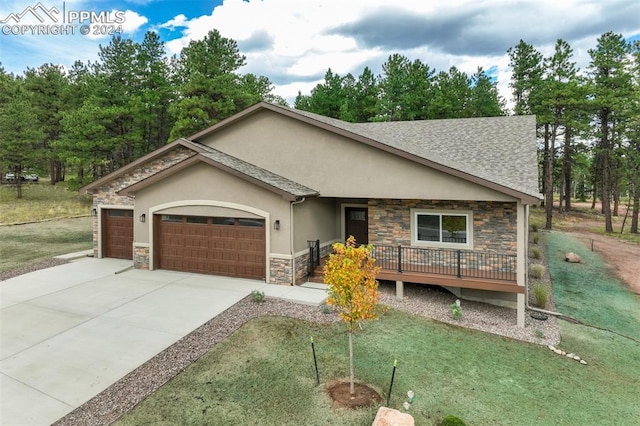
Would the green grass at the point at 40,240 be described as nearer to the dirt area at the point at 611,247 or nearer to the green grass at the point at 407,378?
the green grass at the point at 407,378

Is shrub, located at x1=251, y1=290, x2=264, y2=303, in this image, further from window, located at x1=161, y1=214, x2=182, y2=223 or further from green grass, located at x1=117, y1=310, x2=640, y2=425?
window, located at x1=161, y1=214, x2=182, y2=223

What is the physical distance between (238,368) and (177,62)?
136 feet

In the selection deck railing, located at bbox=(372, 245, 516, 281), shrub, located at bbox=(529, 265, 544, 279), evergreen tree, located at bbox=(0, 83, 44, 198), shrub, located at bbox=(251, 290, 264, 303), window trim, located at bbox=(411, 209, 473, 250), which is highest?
evergreen tree, located at bbox=(0, 83, 44, 198)

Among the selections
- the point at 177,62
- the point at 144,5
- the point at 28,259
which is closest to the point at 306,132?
the point at 144,5

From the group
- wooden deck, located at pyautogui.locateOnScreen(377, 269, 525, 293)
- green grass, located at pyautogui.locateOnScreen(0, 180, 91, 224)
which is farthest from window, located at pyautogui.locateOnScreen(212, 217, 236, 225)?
green grass, located at pyautogui.locateOnScreen(0, 180, 91, 224)

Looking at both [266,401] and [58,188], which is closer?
[266,401]

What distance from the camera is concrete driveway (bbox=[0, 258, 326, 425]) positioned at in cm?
602

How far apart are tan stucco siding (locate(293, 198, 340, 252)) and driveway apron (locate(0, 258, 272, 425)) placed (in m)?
2.23

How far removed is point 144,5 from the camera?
16.7 m

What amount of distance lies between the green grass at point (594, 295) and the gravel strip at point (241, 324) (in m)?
1.59

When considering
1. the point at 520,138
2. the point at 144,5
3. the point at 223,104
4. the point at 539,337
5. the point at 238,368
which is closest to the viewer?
the point at 238,368

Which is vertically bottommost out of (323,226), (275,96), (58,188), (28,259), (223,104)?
(28,259)

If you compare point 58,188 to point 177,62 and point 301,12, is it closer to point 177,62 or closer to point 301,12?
point 177,62

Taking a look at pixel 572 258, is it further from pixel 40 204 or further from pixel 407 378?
pixel 40 204
